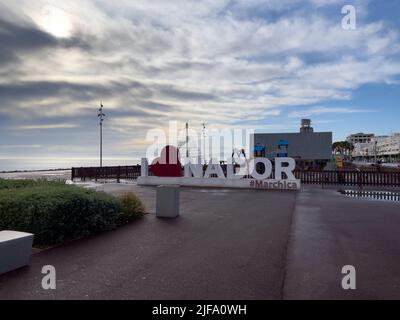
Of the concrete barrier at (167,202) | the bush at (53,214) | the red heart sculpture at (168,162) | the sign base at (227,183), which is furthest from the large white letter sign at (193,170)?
the bush at (53,214)

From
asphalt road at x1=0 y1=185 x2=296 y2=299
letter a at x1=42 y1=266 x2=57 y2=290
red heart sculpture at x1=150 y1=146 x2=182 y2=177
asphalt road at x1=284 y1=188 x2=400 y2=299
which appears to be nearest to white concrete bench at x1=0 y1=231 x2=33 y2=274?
asphalt road at x1=0 y1=185 x2=296 y2=299

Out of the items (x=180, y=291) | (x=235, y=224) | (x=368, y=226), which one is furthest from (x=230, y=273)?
(x=368, y=226)

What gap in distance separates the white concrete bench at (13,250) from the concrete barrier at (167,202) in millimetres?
4775

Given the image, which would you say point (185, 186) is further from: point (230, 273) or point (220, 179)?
point (230, 273)

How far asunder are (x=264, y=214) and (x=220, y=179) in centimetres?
991

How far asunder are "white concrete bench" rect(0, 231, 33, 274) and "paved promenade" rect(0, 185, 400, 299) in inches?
7.6

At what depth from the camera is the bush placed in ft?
22.6

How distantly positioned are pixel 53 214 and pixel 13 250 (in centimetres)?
161

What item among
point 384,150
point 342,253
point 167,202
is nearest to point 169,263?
point 342,253

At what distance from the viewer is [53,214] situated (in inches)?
273

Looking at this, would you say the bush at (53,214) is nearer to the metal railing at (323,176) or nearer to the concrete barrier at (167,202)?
the concrete barrier at (167,202)

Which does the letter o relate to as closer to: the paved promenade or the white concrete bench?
the paved promenade

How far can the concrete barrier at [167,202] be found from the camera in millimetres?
10078

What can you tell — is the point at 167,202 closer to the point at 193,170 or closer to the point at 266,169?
the point at 266,169
